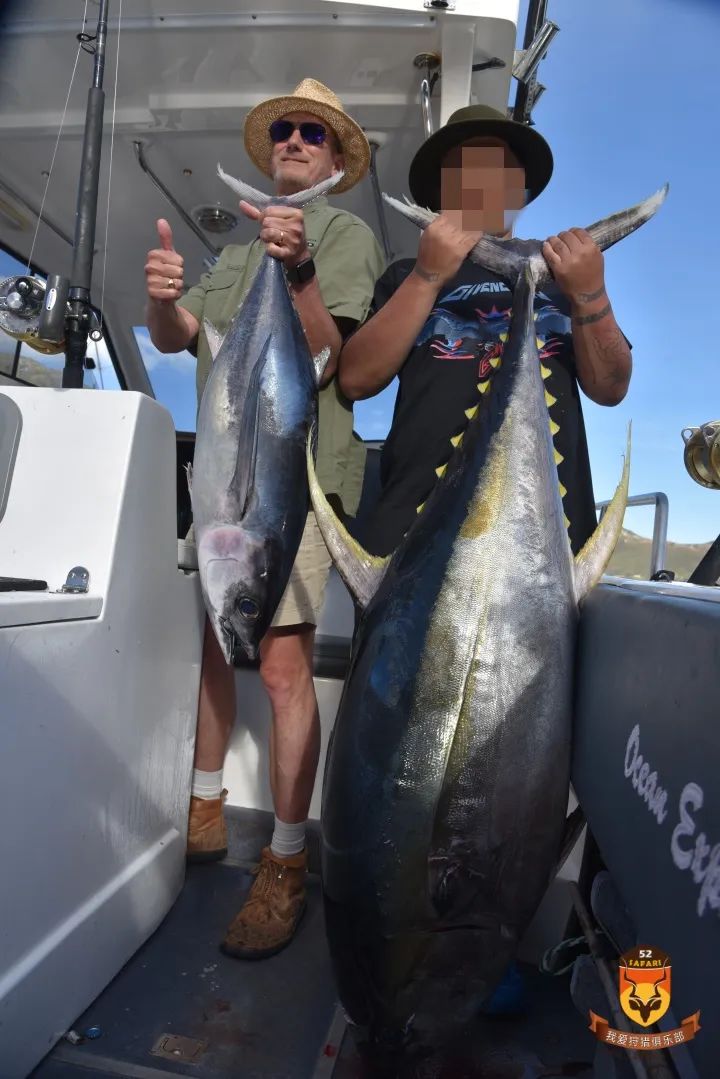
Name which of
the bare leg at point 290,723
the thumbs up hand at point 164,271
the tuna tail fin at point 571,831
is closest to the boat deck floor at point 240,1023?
the bare leg at point 290,723

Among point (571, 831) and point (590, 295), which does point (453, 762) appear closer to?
point (571, 831)

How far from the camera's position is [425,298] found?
1.40 metres

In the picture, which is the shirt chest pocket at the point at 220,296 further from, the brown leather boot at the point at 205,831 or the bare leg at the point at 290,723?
the brown leather boot at the point at 205,831

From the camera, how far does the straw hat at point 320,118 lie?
1962mm

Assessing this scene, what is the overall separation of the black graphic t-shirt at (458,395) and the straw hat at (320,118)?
2.43ft

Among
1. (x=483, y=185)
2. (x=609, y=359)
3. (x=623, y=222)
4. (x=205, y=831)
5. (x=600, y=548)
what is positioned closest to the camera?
(x=600, y=548)

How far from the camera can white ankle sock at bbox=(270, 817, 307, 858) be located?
1661 millimetres

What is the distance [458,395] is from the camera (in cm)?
149

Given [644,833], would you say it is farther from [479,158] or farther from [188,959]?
[479,158]

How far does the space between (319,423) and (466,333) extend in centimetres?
47

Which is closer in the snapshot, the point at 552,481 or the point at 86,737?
the point at 552,481

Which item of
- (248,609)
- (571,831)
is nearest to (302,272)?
(248,609)

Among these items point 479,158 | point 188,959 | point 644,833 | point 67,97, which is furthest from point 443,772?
point 67,97

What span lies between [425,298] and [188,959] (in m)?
1.56
